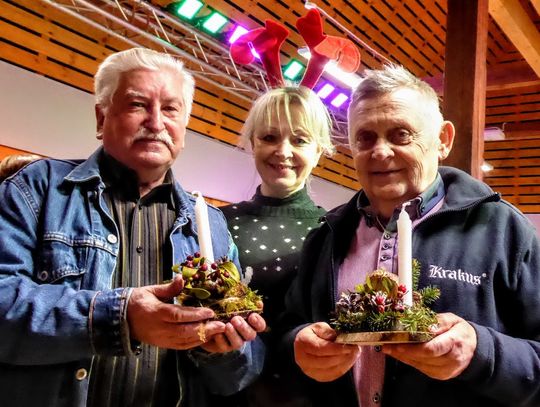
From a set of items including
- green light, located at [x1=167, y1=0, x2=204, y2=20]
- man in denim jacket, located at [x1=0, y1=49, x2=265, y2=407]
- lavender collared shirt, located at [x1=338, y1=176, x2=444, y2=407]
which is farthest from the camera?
green light, located at [x1=167, y1=0, x2=204, y2=20]

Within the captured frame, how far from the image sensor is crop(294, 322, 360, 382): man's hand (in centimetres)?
129

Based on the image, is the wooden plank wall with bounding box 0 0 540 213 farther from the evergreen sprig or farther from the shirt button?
the evergreen sprig

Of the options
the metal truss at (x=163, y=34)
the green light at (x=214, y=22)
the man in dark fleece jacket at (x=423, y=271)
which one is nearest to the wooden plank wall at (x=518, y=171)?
the metal truss at (x=163, y=34)

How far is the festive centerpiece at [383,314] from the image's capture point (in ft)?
3.86

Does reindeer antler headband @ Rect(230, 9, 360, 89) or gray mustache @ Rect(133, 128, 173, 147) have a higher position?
reindeer antler headband @ Rect(230, 9, 360, 89)

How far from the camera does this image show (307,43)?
247cm

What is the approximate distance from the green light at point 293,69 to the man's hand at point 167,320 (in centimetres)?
626

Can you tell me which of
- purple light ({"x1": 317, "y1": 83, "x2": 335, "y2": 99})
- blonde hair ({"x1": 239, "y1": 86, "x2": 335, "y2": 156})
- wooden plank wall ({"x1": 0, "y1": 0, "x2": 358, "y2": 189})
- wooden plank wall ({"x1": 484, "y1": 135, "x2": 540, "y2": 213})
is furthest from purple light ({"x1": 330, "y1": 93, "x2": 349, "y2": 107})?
blonde hair ({"x1": 239, "y1": 86, "x2": 335, "y2": 156})

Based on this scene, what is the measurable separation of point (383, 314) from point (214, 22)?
5.38 metres

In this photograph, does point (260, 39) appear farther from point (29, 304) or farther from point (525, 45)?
point (525, 45)

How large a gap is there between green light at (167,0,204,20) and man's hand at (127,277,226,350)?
489cm

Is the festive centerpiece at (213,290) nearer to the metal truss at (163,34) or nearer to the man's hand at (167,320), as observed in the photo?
the man's hand at (167,320)

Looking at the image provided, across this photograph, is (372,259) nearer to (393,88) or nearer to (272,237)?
(393,88)

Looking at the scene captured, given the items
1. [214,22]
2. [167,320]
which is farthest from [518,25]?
[167,320]
